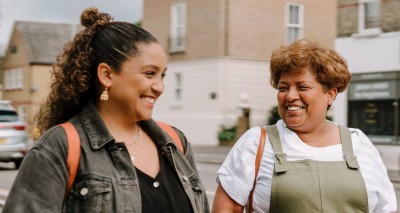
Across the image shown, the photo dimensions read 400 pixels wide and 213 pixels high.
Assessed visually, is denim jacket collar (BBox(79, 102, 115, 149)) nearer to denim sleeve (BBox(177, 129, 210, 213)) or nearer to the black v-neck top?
the black v-neck top

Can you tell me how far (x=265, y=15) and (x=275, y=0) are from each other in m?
0.79

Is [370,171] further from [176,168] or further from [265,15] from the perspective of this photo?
[265,15]

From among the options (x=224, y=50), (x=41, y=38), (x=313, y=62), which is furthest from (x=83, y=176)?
(x=41, y=38)

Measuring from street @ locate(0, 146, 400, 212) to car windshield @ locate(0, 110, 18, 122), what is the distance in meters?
1.13

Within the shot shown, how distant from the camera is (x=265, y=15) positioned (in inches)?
1180

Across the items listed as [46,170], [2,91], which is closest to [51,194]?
[46,170]

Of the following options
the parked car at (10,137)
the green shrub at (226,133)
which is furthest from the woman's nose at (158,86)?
the green shrub at (226,133)

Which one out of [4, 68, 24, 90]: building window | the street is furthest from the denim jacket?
[4, 68, 24, 90]: building window

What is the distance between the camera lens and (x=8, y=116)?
16109 millimetres

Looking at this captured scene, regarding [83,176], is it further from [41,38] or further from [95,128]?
[41,38]

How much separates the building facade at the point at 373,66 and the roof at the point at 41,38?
26810 mm

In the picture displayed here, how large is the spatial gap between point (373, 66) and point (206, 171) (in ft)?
23.4

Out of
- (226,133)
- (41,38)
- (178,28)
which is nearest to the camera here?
(226,133)

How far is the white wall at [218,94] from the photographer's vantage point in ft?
95.2
